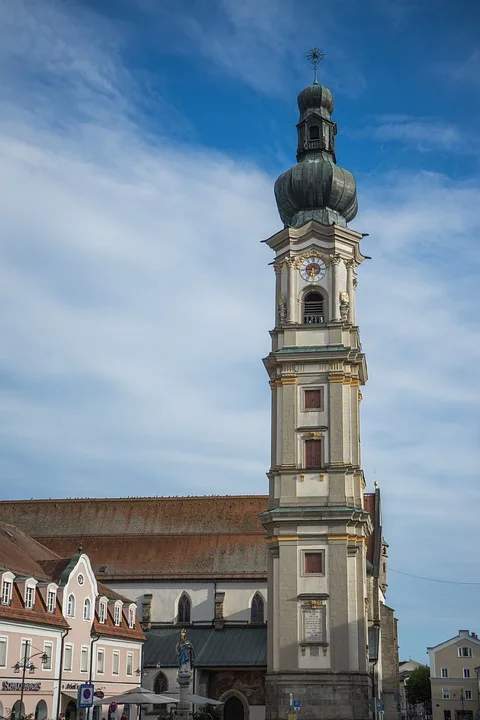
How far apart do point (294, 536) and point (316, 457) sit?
434cm

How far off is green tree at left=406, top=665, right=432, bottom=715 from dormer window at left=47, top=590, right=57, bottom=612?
8271 centimetres

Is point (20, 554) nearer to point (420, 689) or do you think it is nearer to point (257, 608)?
point (257, 608)

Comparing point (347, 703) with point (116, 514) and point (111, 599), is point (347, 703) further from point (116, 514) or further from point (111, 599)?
point (116, 514)

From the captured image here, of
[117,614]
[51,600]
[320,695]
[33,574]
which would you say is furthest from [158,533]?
[320,695]

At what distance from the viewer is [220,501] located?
6481 cm

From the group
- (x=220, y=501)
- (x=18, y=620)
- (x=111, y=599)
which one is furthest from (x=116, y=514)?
(x=18, y=620)

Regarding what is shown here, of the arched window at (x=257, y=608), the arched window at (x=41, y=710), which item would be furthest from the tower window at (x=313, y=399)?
the arched window at (x=41, y=710)

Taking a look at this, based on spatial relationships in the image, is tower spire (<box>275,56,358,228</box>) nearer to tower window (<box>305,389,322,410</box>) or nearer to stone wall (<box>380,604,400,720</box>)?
tower window (<box>305,389,322,410</box>)

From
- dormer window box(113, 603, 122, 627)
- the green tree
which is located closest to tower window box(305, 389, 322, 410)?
dormer window box(113, 603, 122, 627)

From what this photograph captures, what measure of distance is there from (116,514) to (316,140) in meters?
28.1

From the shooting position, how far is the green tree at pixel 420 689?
117 metres

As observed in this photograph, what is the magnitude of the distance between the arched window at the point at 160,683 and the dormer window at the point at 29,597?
612 inches

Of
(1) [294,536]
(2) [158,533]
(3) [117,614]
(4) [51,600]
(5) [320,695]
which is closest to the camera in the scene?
(4) [51,600]

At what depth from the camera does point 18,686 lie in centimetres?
4041
